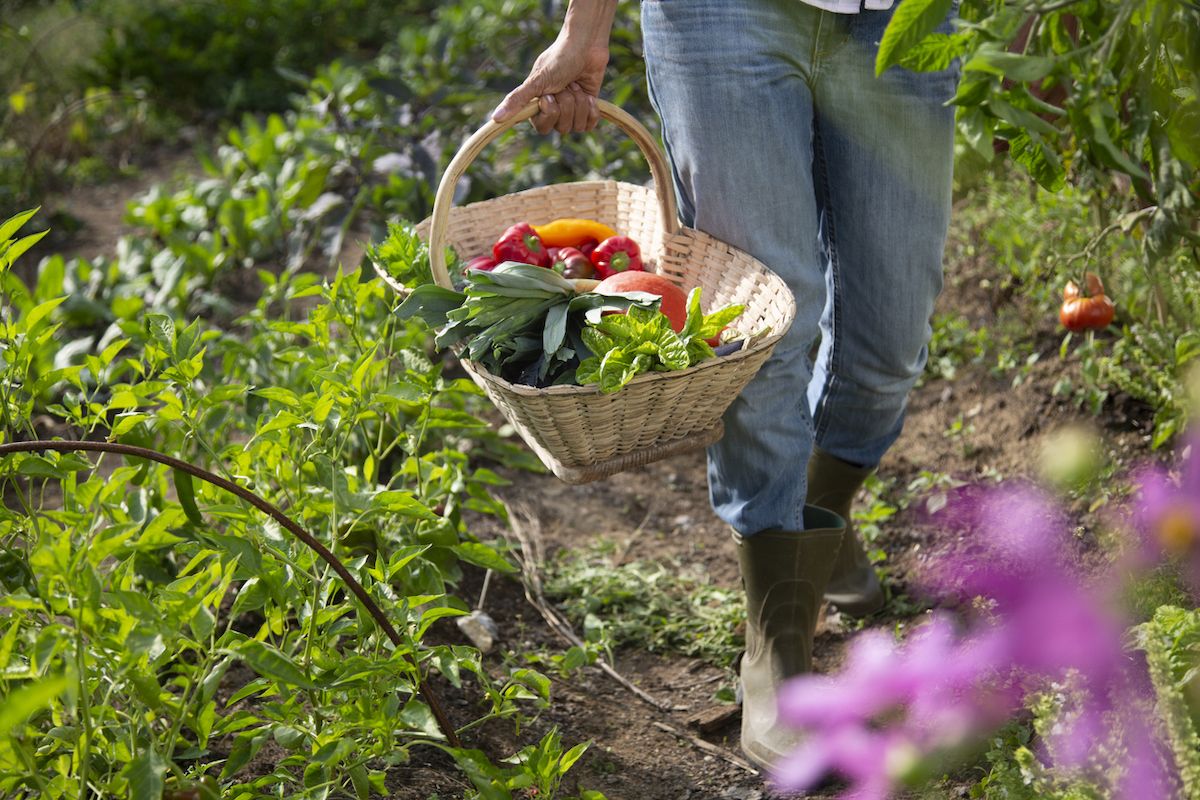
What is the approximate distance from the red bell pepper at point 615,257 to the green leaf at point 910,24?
0.66 metres

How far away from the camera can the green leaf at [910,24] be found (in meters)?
0.90

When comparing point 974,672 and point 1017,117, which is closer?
point 1017,117

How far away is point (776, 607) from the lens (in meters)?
1.64

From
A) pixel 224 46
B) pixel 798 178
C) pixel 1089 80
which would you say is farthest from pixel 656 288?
pixel 224 46

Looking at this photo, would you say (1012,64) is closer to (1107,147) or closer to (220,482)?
(1107,147)

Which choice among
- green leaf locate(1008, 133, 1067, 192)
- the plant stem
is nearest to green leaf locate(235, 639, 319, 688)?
the plant stem

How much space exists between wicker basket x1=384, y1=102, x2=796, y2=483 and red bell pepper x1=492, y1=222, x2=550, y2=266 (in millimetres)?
145

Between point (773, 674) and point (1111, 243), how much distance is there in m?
1.44

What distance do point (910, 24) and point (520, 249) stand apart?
2.56ft

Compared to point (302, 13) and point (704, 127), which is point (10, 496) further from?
point (302, 13)

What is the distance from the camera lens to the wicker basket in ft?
4.03

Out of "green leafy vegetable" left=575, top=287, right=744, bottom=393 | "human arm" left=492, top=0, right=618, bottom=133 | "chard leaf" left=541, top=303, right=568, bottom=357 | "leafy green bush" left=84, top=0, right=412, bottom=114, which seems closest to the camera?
"green leafy vegetable" left=575, top=287, right=744, bottom=393

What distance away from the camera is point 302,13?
627cm

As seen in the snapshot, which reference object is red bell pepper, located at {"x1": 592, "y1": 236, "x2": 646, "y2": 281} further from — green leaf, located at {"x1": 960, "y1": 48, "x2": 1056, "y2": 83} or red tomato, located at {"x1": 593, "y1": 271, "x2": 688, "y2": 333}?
green leaf, located at {"x1": 960, "y1": 48, "x2": 1056, "y2": 83}
